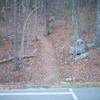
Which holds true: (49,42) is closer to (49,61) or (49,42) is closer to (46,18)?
(46,18)

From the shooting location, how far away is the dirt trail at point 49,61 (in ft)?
34.9

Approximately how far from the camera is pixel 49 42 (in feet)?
43.7

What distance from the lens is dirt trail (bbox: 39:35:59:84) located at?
10.6 meters

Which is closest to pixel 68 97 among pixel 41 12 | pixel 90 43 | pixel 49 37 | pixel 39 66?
pixel 39 66

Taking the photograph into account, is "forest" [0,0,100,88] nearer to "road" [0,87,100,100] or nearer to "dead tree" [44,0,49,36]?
"dead tree" [44,0,49,36]

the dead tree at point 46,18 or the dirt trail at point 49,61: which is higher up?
the dead tree at point 46,18

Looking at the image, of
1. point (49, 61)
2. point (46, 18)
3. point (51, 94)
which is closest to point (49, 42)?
point (46, 18)

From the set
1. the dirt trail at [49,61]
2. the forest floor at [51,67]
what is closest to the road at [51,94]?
the forest floor at [51,67]

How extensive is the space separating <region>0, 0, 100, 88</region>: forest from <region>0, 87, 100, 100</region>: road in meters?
2.92

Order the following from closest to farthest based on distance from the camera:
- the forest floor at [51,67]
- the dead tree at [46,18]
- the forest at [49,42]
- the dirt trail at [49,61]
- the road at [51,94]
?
the road at [51,94], the forest floor at [51,67], the dirt trail at [49,61], the forest at [49,42], the dead tree at [46,18]

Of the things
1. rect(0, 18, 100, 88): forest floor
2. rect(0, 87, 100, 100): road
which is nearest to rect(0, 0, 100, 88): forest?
rect(0, 18, 100, 88): forest floor

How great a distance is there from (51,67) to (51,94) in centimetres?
502

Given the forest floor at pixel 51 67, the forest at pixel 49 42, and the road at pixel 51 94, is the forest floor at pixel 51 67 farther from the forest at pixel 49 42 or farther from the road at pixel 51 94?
the road at pixel 51 94

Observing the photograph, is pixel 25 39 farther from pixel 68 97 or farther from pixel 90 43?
pixel 68 97
